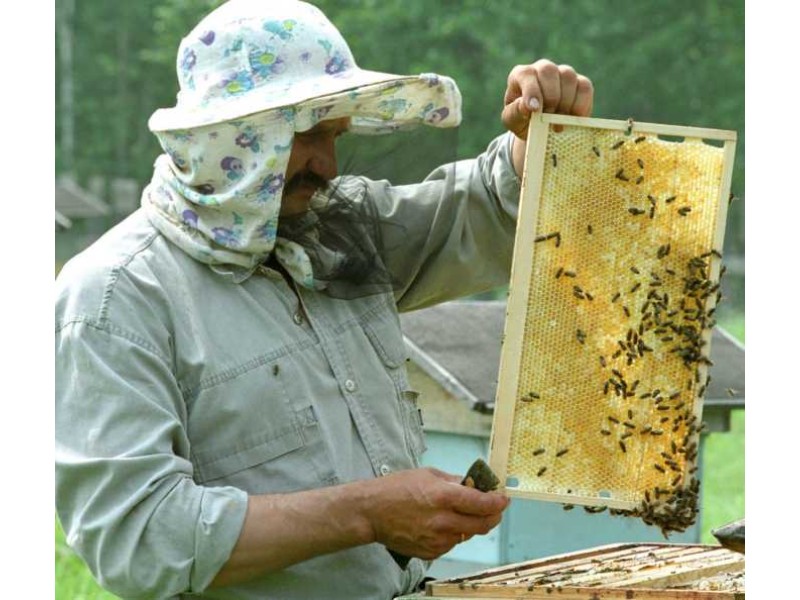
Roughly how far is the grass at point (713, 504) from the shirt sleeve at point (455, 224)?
205cm

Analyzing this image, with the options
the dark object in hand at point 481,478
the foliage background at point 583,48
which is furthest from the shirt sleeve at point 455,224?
the foliage background at point 583,48

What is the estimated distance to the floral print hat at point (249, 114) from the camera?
8.25 ft

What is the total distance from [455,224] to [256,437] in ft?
2.51

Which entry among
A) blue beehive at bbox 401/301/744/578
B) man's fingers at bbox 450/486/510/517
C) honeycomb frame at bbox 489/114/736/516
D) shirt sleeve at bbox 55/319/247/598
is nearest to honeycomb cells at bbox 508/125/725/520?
honeycomb frame at bbox 489/114/736/516

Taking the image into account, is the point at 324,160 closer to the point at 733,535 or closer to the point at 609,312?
the point at 609,312

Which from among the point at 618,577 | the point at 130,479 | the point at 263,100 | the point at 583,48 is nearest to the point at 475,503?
the point at 618,577

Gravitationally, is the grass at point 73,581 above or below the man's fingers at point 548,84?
below

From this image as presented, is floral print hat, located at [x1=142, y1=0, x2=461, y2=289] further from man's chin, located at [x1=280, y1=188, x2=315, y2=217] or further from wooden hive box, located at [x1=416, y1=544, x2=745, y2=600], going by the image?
wooden hive box, located at [x1=416, y1=544, x2=745, y2=600]

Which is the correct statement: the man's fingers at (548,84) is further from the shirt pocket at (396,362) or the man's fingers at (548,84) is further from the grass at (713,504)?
the grass at (713,504)

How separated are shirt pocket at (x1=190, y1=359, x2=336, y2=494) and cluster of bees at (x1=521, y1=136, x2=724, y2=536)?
45 cm

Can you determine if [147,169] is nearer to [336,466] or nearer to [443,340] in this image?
[443,340]

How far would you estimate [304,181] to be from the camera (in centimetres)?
267

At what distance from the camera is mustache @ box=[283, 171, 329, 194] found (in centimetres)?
266
